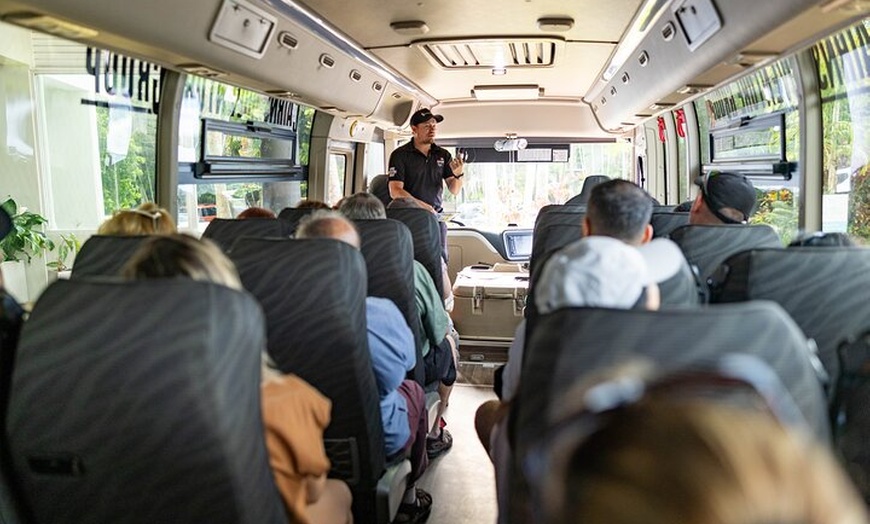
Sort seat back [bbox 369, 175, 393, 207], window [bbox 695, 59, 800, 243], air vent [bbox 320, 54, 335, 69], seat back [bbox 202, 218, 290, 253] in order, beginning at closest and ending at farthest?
seat back [bbox 202, 218, 290, 253]
window [bbox 695, 59, 800, 243]
air vent [bbox 320, 54, 335, 69]
seat back [bbox 369, 175, 393, 207]

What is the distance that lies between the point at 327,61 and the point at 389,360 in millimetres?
2753

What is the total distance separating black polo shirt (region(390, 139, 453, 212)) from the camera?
5.80 m

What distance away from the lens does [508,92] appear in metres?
7.66

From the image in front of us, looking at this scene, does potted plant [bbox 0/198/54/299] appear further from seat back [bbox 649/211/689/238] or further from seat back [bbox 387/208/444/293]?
seat back [bbox 649/211/689/238]

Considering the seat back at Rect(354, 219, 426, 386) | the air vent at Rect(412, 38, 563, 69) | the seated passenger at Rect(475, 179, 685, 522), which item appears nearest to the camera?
the seated passenger at Rect(475, 179, 685, 522)

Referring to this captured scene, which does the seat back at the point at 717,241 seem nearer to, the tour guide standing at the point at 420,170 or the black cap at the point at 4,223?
the black cap at the point at 4,223

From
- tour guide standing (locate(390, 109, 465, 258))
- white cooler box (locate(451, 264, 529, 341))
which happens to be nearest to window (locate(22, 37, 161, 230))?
tour guide standing (locate(390, 109, 465, 258))

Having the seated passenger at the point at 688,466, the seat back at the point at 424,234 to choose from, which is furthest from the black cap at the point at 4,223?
the seat back at the point at 424,234

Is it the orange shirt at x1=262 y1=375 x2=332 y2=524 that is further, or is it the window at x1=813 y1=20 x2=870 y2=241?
the window at x1=813 y1=20 x2=870 y2=241

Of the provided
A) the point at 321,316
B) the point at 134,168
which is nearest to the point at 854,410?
the point at 321,316

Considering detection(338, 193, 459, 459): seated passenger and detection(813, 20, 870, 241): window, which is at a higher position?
detection(813, 20, 870, 241): window

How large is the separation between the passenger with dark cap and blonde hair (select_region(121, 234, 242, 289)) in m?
2.53

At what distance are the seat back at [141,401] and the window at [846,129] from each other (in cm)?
329

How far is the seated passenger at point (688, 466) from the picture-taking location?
0.58 metres
